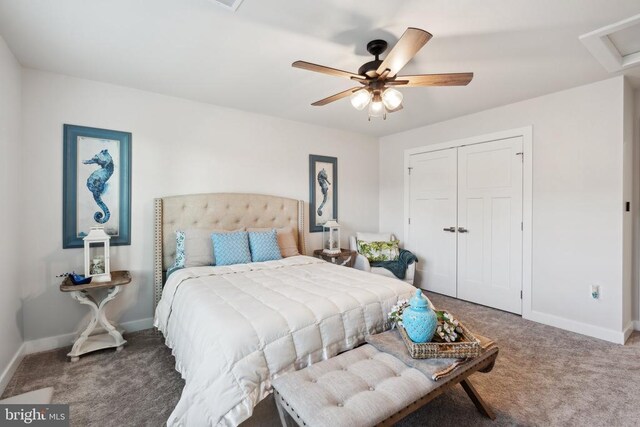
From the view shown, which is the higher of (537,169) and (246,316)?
(537,169)

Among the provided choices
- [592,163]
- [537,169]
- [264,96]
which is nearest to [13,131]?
[264,96]

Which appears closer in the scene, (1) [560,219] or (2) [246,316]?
(2) [246,316]

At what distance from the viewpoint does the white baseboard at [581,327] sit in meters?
2.80

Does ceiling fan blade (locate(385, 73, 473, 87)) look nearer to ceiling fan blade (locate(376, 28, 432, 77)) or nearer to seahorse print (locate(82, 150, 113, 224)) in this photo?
ceiling fan blade (locate(376, 28, 432, 77))

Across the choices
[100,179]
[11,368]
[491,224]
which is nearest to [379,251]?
[491,224]

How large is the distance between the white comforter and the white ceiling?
1.81m

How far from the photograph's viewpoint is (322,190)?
446cm

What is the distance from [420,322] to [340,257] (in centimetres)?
244

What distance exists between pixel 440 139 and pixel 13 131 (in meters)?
4.56

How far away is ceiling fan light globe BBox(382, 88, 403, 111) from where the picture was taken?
83.4 inches

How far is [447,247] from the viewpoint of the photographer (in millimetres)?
4219

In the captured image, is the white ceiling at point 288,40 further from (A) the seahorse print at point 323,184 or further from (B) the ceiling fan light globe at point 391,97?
(A) the seahorse print at point 323,184

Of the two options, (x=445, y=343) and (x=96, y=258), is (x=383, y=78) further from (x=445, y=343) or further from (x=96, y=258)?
(x=96, y=258)

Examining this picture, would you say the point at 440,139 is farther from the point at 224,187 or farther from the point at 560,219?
the point at 224,187
